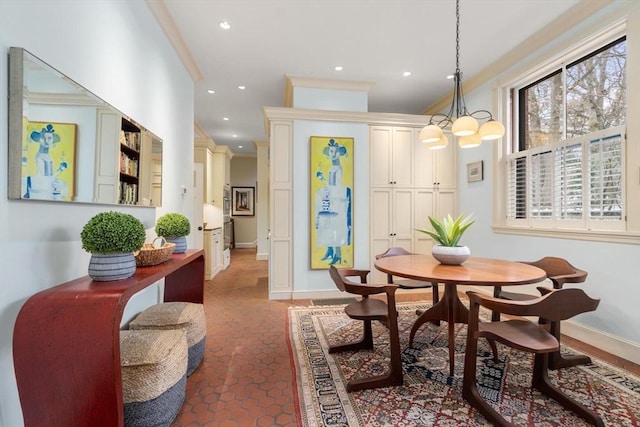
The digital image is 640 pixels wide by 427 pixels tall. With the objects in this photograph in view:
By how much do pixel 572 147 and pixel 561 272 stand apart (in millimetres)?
1338

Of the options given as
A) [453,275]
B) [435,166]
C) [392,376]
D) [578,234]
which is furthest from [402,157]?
[392,376]

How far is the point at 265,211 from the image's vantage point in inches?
300

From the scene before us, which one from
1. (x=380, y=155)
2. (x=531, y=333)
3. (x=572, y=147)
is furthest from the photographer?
(x=380, y=155)

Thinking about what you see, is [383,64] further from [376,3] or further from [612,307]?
[612,307]

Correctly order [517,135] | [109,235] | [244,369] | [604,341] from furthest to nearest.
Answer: [517,135], [604,341], [244,369], [109,235]

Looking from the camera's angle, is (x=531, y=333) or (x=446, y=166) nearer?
(x=531, y=333)

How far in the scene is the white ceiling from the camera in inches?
104

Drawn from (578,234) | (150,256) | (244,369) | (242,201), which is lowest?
(244,369)

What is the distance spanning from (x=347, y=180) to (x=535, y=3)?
2.56 metres

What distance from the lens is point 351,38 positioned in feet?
10.2

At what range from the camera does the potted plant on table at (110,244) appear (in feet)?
4.44

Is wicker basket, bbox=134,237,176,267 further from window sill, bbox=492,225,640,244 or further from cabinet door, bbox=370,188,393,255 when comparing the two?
window sill, bbox=492,225,640,244

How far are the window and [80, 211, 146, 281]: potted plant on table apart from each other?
11.7ft

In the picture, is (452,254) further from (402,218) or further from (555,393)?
(402,218)
